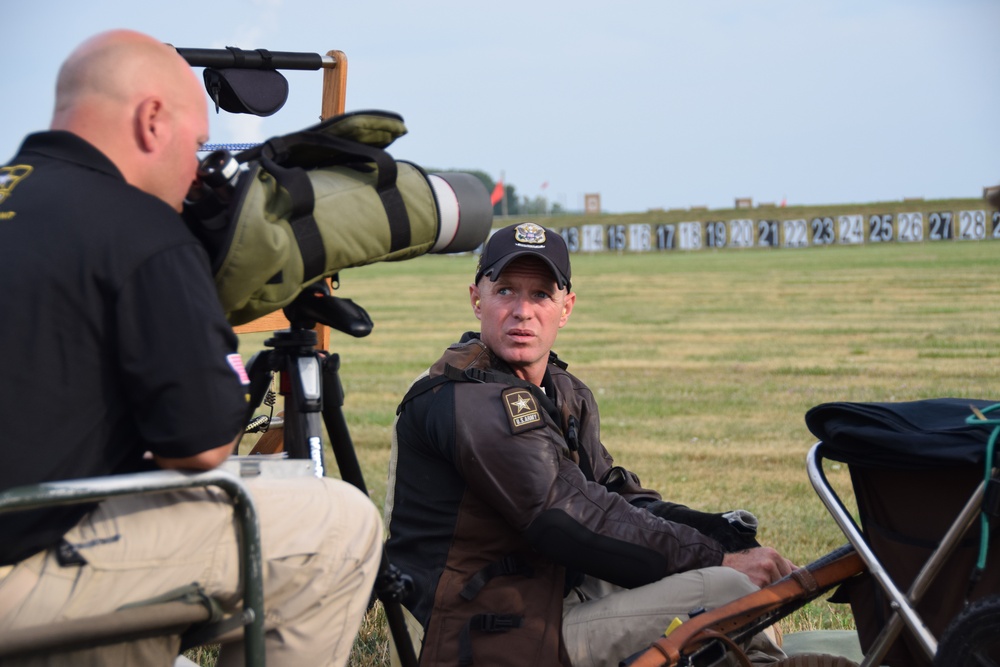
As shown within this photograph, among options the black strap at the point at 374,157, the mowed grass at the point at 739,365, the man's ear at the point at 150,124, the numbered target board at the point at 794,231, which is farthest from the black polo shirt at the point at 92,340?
the numbered target board at the point at 794,231

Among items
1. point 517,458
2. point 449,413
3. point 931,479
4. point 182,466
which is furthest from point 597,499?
point 182,466

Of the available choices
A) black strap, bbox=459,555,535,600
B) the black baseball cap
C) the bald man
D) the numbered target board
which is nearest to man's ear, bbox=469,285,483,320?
the black baseball cap

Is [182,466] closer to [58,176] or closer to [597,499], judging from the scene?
[58,176]

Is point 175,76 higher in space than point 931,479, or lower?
higher

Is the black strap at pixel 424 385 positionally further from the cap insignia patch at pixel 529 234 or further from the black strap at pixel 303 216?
the black strap at pixel 303 216

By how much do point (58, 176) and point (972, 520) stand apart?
6.54ft

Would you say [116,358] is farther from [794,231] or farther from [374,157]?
[794,231]

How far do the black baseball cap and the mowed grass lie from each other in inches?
58.4

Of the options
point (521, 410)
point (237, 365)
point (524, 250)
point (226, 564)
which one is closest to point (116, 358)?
point (237, 365)

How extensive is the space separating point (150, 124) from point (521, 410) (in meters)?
1.25

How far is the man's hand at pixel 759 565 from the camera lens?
3.39m

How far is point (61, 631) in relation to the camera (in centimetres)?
222

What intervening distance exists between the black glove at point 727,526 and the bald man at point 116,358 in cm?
140

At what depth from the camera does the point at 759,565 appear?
3408 mm
